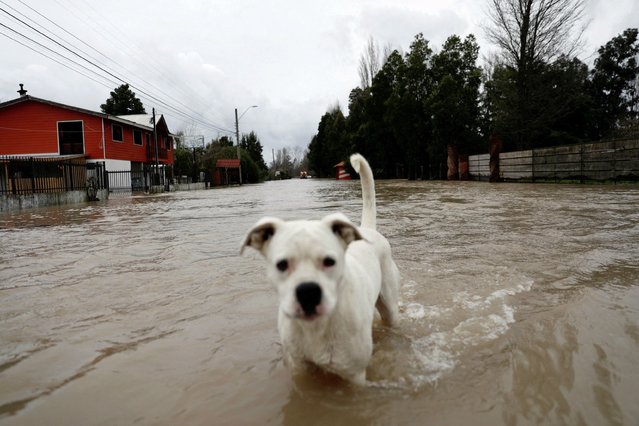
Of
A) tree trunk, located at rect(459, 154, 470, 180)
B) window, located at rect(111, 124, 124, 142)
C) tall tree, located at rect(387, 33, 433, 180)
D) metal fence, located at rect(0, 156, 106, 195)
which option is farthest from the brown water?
tall tree, located at rect(387, 33, 433, 180)

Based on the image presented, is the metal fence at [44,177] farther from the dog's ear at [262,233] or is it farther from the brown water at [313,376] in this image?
the dog's ear at [262,233]

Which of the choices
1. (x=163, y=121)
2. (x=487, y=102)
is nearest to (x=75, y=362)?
(x=487, y=102)

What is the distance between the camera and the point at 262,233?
2.58 m

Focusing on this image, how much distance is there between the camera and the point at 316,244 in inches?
89.0

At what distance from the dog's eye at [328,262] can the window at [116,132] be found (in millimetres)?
36232

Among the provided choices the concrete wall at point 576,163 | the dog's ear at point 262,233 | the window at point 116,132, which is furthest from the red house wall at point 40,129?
the dog's ear at point 262,233

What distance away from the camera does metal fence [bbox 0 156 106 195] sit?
18.4m

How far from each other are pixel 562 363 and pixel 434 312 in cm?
126

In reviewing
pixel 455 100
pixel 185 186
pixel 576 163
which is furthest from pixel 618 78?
pixel 185 186

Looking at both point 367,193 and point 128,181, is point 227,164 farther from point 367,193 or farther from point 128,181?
point 367,193

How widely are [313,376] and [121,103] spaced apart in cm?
6796

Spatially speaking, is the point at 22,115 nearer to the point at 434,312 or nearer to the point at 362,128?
the point at 362,128

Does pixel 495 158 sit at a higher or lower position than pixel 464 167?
higher

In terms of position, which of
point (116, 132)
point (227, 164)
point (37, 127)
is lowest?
point (227, 164)
